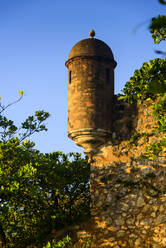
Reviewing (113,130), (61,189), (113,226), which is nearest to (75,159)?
(61,189)

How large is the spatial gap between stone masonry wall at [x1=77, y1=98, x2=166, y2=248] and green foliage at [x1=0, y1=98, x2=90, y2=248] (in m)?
1.15

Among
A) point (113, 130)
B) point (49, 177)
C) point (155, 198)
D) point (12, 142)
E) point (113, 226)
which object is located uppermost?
point (113, 130)

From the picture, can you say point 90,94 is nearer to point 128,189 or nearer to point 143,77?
point 143,77

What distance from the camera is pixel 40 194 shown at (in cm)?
1392

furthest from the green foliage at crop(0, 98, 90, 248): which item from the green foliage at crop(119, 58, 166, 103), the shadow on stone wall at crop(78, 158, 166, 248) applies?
the green foliage at crop(119, 58, 166, 103)

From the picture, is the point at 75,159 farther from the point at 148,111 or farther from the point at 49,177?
the point at 148,111

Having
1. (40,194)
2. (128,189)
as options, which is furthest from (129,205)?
(40,194)

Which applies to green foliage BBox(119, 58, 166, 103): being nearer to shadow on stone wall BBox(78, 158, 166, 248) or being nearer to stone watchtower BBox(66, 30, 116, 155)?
stone watchtower BBox(66, 30, 116, 155)

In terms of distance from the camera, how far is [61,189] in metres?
14.9

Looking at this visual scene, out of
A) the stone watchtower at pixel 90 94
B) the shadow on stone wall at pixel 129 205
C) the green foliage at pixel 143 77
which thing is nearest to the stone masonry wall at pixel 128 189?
the shadow on stone wall at pixel 129 205

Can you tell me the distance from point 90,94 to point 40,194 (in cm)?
457

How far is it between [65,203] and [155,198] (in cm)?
437

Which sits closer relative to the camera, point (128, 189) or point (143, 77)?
point (143, 77)

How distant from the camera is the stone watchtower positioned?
45.3ft
